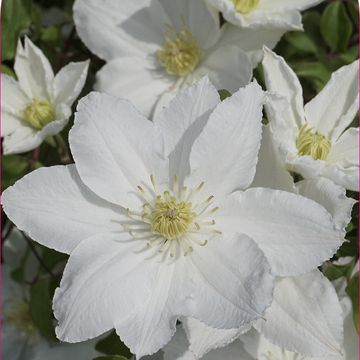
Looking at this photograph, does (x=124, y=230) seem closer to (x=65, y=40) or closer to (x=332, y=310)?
(x=332, y=310)

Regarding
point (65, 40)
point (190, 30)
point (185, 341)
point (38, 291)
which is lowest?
point (38, 291)

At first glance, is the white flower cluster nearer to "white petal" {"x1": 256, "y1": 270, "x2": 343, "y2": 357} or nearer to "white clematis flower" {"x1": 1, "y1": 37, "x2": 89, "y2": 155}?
"white petal" {"x1": 256, "y1": 270, "x2": 343, "y2": 357}

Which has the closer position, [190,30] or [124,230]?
[124,230]

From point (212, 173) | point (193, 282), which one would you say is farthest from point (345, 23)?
point (193, 282)

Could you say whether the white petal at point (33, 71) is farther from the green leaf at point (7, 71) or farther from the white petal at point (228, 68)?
the white petal at point (228, 68)

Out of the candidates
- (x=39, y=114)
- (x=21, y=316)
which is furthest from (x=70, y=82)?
(x=21, y=316)

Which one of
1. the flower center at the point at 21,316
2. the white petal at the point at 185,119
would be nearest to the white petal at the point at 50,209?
the white petal at the point at 185,119
